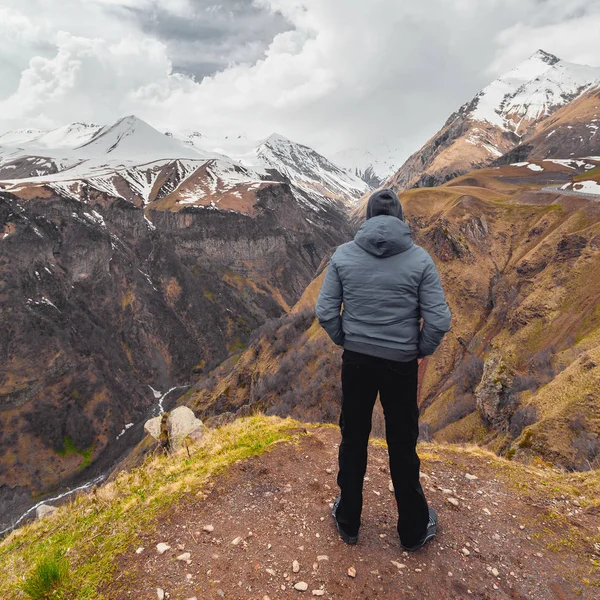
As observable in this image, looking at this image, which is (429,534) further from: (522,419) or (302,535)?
A: (522,419)

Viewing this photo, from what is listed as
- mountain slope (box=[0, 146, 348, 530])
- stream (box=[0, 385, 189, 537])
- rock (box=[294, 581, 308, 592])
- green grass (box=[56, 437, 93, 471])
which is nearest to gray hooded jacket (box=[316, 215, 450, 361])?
rock (box=[294, 581, 308, 592])

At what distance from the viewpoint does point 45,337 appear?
10225 cm

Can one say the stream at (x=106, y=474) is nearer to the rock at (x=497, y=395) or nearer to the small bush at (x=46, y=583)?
the rock at (x=497, y=395)

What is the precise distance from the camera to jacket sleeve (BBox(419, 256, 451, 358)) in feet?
12.8

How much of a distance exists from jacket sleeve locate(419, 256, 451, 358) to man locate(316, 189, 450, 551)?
0.03 ft

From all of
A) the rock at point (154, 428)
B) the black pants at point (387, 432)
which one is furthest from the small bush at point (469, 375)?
the black pants at point (387, 432)

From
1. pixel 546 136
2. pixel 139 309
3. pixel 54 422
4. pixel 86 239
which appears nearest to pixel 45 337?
pixel 54 422

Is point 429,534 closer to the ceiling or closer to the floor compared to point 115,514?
closer to the ceiling

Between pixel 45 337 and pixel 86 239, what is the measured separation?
49.3 metres

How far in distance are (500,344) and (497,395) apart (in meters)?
16.1

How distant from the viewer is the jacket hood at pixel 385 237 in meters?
3.93

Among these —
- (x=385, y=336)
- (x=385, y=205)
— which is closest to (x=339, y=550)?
(x=385, y=336)

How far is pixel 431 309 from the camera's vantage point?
3930mm

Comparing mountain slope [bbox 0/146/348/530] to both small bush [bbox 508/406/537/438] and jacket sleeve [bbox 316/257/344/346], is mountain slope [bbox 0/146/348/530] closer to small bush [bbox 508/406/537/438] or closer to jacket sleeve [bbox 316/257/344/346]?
small bush [bbox 508/406/537/438]
